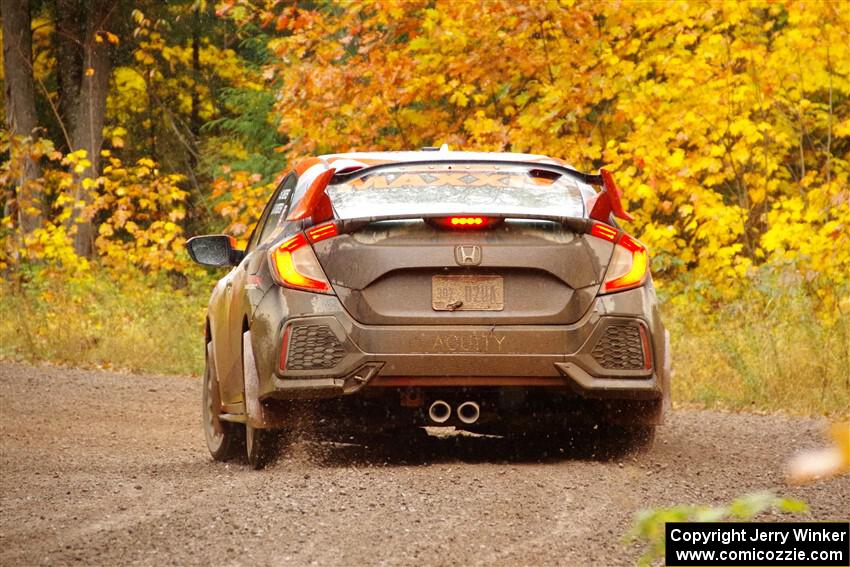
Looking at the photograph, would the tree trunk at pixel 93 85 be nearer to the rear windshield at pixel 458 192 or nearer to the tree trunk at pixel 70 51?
the tree trunk at pixel 70 51

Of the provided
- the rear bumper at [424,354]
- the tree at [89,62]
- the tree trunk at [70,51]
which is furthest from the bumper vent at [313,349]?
the tree trunk at [70,51]

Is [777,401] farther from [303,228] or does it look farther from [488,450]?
[303,228]

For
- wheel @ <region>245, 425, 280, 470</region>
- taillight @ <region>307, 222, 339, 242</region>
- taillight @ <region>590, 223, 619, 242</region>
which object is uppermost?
taillight @ <region>307, 222, 339, 242</region>

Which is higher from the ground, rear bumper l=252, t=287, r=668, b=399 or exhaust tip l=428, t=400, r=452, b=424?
rear bumper l=252, t=287, r=668, b=399

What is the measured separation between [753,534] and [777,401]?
25.9ft

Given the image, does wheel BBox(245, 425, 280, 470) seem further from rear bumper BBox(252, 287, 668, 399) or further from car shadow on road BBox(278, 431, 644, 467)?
rear bumper BBox(252, 287, 668, 399)

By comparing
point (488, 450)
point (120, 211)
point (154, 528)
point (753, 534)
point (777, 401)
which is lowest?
point (120, 211)

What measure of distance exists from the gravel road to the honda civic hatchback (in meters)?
0.32

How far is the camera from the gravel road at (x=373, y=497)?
5066mm

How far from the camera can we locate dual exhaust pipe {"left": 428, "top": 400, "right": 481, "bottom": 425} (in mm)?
7059

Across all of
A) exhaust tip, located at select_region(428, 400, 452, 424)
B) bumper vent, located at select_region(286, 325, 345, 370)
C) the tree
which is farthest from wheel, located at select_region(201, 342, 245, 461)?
the tree

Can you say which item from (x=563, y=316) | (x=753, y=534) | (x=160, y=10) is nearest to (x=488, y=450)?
(x=563, y=316)

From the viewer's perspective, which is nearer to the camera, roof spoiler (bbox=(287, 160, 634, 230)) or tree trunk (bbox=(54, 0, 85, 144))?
roof spoiler (bbox=(287, 160, 634, 230))

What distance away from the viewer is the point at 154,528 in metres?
5.55
